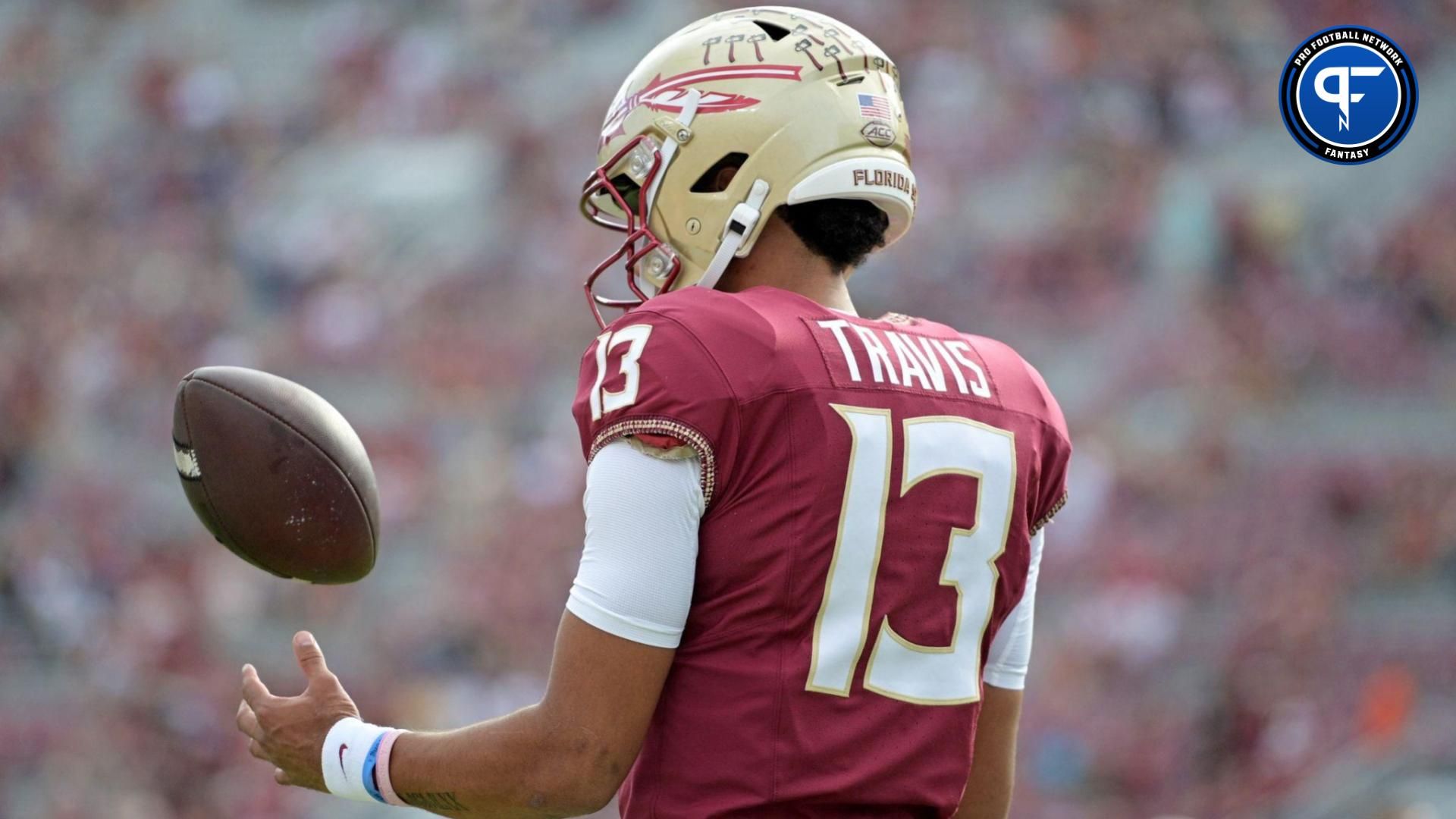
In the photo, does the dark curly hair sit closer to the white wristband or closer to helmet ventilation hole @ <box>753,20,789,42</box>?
helmet ventilation hole @ <box>753,20,789,42</box>

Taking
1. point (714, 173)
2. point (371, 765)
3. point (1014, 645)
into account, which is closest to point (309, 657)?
point (371, 765)

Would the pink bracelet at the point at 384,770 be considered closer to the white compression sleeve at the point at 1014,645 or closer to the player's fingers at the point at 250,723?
the player's fingers at the point at 250,723

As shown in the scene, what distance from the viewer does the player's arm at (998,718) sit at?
201 centimetres

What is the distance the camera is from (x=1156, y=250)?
7.13 meters

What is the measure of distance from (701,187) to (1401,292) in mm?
5472

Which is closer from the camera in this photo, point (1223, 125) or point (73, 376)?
point (1223, 125)

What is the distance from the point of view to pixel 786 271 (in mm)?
1907

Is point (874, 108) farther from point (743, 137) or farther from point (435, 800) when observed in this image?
point (435, 800)

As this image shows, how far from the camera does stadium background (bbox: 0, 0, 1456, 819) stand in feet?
20.0

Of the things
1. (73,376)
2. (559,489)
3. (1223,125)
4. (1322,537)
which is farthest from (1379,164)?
(73,376)

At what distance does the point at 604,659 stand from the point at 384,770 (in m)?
0.30

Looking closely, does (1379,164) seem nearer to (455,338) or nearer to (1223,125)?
(1223,125)

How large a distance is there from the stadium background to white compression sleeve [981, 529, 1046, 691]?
12.1 feet

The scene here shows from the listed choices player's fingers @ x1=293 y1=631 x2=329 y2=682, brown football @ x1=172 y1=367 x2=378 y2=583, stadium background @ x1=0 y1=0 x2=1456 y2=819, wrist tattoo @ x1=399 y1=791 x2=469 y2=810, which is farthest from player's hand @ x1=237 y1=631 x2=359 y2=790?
stadium background @ x1=0 y1=0 x2=1456 y2=819
